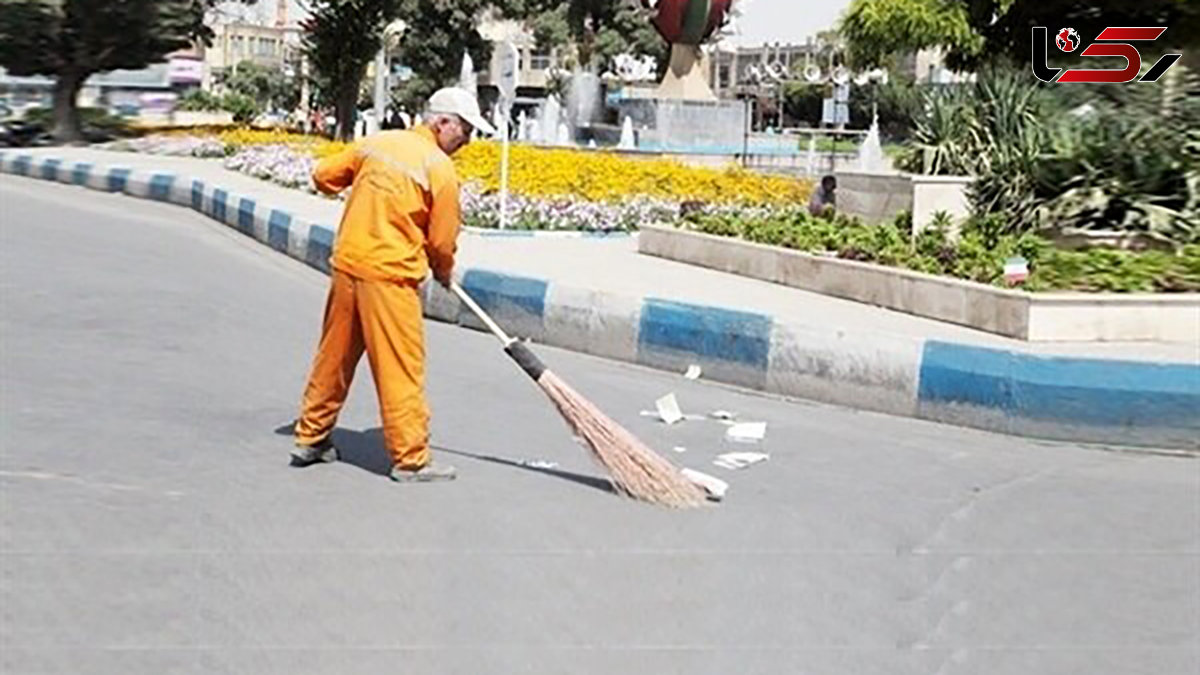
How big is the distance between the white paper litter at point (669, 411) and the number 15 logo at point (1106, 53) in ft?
19.6

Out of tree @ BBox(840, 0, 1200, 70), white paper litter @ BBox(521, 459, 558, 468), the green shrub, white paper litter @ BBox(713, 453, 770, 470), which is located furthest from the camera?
tree @ BBox(840, 0, 1200, 70)

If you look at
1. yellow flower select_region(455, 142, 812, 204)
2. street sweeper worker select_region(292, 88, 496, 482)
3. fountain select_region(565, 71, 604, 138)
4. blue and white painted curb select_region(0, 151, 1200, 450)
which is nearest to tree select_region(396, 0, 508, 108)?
fountain select_region(565, 71, 604, 138)

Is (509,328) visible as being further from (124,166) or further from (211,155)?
(211,155)

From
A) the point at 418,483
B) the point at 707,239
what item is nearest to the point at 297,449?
the point at 418,483

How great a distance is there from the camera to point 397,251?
6277 millimetres

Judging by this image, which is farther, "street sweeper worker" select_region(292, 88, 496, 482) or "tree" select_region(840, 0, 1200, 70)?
"tree" select_region(840, 0, 1200, 70)

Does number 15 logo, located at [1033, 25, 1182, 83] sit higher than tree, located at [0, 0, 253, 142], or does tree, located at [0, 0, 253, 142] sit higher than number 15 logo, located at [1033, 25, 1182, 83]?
tree, located at [0, 0, 253, 142]

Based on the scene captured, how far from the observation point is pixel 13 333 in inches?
387

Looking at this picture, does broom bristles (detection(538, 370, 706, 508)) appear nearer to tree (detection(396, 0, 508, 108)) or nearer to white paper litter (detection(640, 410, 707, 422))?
white paper litter (detection(640, 410, 707, 422))

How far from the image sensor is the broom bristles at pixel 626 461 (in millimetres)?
6242

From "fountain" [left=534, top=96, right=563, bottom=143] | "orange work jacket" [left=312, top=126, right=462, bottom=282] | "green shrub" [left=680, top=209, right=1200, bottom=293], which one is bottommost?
"green shrub" [left=680, top=209, right=1200, bottom=293]

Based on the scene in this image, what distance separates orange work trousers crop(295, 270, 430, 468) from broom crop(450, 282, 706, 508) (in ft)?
1.18

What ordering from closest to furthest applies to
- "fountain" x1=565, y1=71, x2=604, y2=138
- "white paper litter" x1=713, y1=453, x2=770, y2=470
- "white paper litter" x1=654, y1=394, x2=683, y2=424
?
"white paper litter" x1=713, y1=453, x2=770, y2=470
"white paper litter" x1=654, y1=394, x2=683, y2=424
"fountain" x1=565, y1=71, x2=604, y2=138

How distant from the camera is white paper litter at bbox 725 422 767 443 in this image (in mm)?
7574
